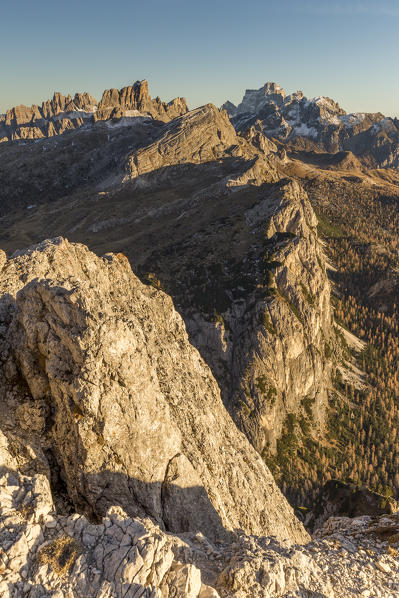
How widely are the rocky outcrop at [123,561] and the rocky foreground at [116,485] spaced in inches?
2.0

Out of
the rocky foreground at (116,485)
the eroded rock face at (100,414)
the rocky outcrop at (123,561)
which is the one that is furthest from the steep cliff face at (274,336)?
the rocky outcrop at (123,561)

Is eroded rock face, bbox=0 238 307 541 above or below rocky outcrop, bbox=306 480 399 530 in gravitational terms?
above

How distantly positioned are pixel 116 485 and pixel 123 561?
7113 mm

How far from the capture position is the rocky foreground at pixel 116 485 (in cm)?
1477

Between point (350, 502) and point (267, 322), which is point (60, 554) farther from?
point (267, 322)

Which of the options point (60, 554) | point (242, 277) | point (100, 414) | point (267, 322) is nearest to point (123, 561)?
point (60, 554)

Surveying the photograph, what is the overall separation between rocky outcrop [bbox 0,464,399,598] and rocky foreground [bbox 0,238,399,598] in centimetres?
5

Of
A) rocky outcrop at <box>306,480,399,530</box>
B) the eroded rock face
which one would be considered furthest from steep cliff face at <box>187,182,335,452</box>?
the eroded rock face

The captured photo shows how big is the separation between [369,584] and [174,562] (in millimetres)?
13619

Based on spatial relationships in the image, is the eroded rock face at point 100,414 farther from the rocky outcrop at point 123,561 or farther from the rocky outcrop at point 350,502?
the rocky outcrop at point 350,502

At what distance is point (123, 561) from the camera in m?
14.8

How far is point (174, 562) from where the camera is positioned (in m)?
15.5

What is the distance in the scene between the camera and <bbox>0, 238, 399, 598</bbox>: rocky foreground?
48.4ft

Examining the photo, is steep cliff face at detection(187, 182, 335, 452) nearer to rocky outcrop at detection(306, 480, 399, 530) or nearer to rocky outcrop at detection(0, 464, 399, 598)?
rocky outcrop at detection(306, 480, 399, 530)
